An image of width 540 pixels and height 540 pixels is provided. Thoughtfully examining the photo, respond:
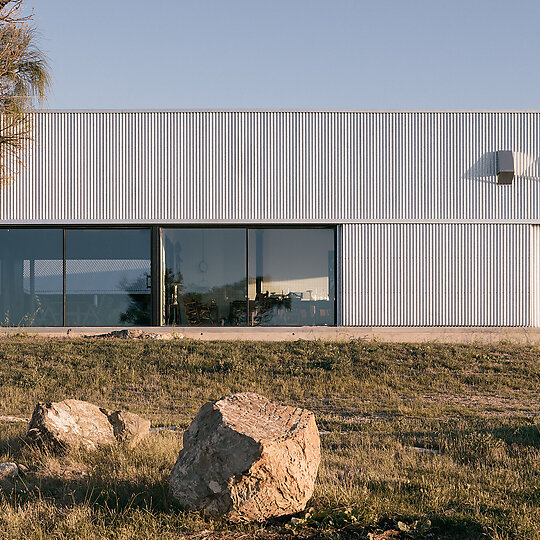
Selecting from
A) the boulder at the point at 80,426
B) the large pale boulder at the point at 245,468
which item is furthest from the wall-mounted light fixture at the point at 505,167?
the large pale boulder at the point at 245,468

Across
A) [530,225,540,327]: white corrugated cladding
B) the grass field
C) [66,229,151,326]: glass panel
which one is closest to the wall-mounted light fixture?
[530,225,540,327]: white corrugated cladding

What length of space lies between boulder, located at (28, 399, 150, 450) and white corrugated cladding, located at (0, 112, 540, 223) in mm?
9913

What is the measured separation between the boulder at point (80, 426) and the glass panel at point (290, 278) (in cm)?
951

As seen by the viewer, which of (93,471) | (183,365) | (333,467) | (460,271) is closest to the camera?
(93,471)

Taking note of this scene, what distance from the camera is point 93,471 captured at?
5.22 m

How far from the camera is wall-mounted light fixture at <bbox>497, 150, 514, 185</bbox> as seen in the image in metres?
15.9

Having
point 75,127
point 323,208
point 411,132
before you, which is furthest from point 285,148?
point 75,127

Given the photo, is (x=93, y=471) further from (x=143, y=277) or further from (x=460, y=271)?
(x=460, y=271)

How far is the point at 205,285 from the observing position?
632 inches

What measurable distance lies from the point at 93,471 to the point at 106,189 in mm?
11852

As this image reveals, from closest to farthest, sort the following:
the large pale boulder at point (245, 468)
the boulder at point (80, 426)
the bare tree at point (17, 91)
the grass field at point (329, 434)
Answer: the large pale boulder at point (245, 468) → the grass field at point (329, 434) → the boulder at point (80, 426) → the bare tree at point (17, 91)

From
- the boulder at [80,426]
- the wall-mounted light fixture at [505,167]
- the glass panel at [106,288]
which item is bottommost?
the boulder at [80,426]

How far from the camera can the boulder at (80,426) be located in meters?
5.92

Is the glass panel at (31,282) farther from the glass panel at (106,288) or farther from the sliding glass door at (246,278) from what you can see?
the sliding glass door at (246,278)
